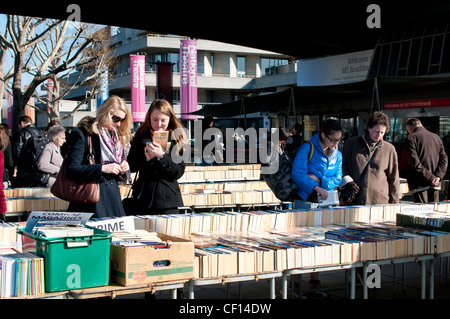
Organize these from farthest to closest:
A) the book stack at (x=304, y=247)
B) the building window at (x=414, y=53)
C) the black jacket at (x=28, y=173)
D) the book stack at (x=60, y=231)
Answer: the building window at (x=414, y=53), the black jacket at (x=28, y=173), the book stack at (x=304, y=247), the book stack at (x=60, y=231)

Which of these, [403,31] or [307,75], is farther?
[307,75]

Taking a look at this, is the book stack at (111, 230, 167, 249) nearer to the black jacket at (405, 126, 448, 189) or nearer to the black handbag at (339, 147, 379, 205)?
the black handbag at (339, 147, 379, 205)

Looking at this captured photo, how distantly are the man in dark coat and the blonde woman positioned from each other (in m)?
4.73

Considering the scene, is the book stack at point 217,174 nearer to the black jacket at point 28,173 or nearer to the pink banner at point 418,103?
the black jacket at point 28,173

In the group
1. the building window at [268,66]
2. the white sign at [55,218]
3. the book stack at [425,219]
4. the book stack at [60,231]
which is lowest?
the book stack at [425,219]

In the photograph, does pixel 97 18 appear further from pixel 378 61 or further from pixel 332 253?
pixel 332 253

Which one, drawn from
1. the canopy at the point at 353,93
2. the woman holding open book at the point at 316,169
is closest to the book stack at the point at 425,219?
the woman holding open book at the point at 316,169

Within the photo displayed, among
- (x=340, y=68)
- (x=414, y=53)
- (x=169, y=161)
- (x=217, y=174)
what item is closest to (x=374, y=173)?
(x=169, y=161)

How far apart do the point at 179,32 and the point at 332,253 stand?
77.8 ft

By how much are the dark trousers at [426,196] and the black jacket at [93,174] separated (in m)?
5.01

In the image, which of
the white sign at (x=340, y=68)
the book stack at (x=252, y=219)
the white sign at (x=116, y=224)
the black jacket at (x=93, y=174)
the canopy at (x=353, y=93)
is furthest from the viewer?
the white sign at (x=340, y=68)

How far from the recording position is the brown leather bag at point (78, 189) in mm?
4320

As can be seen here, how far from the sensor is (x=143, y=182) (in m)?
4.64

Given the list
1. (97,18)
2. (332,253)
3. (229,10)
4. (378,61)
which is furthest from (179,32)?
(332,253)
